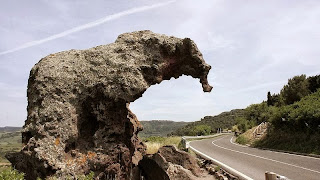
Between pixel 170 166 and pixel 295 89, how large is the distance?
1281 inches

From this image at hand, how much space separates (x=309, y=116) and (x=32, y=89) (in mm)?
20298

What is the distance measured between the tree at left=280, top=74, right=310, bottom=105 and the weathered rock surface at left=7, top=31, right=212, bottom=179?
32.1 m

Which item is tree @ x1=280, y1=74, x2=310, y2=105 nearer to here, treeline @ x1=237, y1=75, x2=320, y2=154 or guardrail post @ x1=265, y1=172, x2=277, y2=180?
treeline @ x1=237, y1=75, x2=320, y2=154

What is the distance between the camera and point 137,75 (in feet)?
26.9

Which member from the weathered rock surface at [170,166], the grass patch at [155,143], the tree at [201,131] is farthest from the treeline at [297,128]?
the tree at [201,131]

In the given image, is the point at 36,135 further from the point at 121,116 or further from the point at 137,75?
the point at 137,75

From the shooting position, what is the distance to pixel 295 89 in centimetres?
3662

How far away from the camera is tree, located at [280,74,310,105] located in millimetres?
35803

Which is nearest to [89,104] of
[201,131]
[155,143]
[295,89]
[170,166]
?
[170,166]

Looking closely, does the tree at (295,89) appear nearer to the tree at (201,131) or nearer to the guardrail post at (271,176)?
the tree at (201,131)

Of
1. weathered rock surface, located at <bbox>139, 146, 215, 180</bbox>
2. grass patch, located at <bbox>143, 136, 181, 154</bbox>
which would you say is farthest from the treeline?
weathered rock surface, located at <bbox>139, 146, 215, 180</bbox>

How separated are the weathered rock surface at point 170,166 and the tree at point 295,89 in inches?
1175

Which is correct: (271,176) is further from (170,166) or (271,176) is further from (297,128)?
(297,128)

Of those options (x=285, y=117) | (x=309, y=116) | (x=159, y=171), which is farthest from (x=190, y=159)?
(x=285, y=117)
